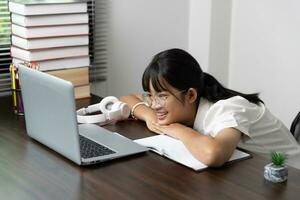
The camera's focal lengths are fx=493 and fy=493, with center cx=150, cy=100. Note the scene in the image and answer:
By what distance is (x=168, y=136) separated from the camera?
1613 millimetres

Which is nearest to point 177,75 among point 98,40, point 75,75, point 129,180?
point 129,180

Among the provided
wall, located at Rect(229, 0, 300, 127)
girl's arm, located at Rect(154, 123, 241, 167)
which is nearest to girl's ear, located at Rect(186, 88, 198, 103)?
girl's arm, located at Rect(154, 123, 241, 167)

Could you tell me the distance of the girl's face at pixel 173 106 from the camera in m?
1.59

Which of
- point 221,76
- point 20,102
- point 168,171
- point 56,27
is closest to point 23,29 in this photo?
point 56,27

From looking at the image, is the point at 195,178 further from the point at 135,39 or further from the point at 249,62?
the point at 249,62

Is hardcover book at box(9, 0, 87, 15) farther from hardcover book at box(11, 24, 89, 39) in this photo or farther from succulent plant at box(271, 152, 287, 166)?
succulent plant at box(271, 152, 287, 166)

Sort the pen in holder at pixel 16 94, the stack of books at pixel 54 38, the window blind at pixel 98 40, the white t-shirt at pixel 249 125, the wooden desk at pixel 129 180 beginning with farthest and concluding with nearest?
the window blind at pixel 98 40
the stack of books at pixel 54 38
the pen in holder at pixel 16 94
the white t-shirt at pixel 249 125
the wooden desk at pixel 129 180

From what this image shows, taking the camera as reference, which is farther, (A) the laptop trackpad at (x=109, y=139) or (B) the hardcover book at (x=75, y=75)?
(B) the hardcover book at (x=75, y=75)

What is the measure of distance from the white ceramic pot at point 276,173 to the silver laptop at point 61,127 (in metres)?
0.39

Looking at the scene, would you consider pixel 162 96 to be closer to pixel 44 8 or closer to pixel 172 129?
pixel 172 129

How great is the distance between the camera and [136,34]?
251cm

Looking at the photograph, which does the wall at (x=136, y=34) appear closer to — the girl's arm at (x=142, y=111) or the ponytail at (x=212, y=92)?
the girl's arm at (x=142, y=111)

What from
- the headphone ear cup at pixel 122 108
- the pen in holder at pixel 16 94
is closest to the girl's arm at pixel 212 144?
the headphone ear cup at pixel 122 108

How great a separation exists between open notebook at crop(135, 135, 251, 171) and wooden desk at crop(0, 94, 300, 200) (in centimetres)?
2
